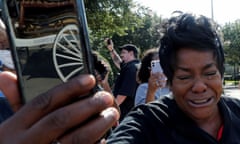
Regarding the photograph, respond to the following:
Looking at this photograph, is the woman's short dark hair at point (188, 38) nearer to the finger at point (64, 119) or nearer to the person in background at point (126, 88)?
the finger at point (64, 119)

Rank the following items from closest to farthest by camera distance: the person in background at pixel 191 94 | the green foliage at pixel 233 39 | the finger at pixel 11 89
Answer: the finger at pixel 11 89
the person in background at pixel 191 94
the green foliage at pixel 233 39

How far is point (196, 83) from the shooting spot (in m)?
2.17

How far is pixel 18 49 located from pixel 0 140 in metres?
0.19

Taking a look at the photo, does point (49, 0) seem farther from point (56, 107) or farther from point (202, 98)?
point (202, 98)

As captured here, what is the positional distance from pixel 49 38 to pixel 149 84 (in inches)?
120

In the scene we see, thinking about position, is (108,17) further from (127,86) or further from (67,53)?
(67,53)

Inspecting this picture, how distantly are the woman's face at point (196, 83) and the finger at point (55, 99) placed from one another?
1.27 meters

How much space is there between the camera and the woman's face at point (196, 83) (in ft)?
7.04

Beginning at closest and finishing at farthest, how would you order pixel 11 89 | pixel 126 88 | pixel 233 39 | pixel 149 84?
pixel 11 89 < pixel 149 84 < pixel 126 88 < pixel 233 39

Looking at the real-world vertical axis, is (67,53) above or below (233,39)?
above

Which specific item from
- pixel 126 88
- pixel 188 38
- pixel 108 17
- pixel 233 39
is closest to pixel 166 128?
pixel 188 38

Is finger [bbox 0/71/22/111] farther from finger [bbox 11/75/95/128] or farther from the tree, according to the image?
the tree

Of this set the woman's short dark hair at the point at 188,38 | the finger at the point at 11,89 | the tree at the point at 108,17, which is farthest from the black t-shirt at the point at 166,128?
the tree at the point at 108,17

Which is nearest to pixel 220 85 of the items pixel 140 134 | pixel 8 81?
pixel 140 134
